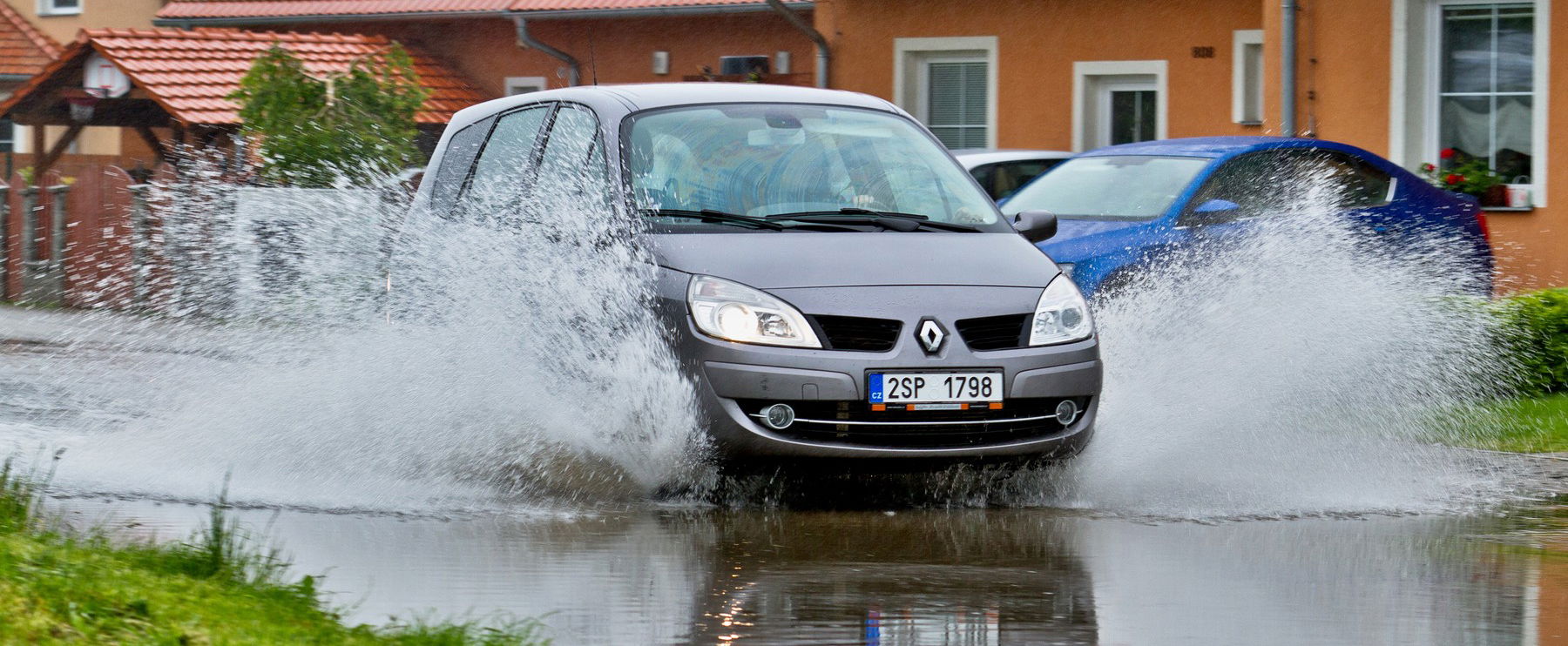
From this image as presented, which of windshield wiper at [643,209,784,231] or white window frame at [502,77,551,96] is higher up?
white window frame at [502,77,551,96]

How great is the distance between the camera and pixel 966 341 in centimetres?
725

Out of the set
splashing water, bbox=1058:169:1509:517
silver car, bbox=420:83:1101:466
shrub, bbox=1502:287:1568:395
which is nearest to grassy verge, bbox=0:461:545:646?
silver car, bbox=420:83:1101:466

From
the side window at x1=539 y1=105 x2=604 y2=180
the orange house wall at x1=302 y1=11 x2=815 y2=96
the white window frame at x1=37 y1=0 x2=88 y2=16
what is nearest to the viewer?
the side window at x1=539 y1=105 x2=604 y2=180

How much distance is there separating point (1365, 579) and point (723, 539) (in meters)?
1.98

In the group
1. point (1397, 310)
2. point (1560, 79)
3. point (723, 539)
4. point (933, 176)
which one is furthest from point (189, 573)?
point (1560, 79)

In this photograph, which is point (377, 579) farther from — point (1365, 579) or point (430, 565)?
point (1365, 579)

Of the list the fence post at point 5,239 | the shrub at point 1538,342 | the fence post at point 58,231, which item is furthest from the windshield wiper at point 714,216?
the fence post at point 5,239

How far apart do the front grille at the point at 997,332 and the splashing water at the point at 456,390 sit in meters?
1.01

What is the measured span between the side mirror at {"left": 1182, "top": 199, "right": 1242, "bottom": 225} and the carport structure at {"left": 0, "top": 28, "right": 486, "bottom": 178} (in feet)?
39.9

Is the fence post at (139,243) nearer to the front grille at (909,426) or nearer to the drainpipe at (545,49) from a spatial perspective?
the drainpipe at (545,49)

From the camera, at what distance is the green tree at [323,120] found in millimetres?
19562

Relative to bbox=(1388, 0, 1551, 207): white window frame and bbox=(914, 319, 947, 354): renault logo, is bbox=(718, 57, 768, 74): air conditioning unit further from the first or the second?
bbox=(914, 319, 947, 354): renault logo

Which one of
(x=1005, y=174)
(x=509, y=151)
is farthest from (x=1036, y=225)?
(x=1005, y=174)

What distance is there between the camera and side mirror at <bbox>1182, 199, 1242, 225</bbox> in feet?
38.5
